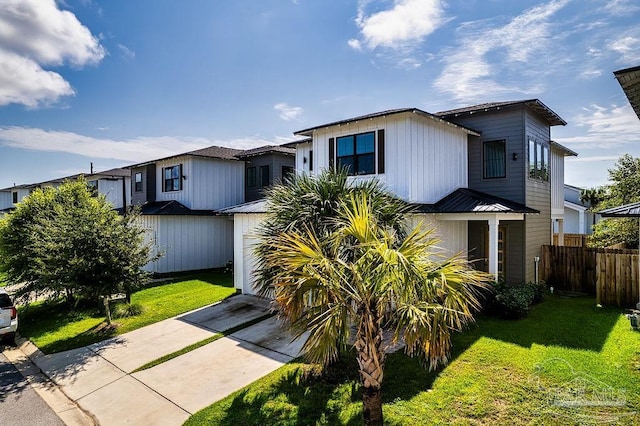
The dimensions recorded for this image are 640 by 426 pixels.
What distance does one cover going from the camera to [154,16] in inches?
482

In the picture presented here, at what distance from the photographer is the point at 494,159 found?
1373 centimetres

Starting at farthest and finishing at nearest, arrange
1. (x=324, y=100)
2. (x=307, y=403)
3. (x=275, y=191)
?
1. (x=324, y=100)
2. (x=275, y=191)
3. (x=307, y=403)

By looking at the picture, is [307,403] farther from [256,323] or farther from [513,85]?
[513,85]

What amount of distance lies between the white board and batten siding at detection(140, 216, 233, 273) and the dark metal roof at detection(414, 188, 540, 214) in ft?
43.9

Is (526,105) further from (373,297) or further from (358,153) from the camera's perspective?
(373,297)

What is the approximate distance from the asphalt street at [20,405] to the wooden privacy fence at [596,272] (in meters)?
14.8

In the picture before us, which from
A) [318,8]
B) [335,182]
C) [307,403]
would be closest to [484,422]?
[307,403]

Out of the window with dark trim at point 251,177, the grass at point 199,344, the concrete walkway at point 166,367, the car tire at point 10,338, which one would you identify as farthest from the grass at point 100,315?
the window with dark trim at point 251,177

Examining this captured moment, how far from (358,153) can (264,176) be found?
10.3 metres

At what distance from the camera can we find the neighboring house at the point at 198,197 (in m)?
19.3

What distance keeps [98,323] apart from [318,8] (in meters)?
12.8

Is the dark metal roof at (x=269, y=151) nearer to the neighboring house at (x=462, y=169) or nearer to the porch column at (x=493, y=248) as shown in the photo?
the neighboring house at (x=462, y=169)

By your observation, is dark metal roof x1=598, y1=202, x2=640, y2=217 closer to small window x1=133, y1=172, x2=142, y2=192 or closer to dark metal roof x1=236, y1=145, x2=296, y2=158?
dark metal roof x1=236, y1=145, x2=296, y2=158

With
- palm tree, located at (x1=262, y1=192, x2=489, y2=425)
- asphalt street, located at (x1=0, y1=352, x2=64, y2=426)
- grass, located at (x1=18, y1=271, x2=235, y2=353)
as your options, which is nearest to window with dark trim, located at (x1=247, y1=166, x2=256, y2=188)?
grass, located at (x1=18, y1=271, x2=235, y2=353)
